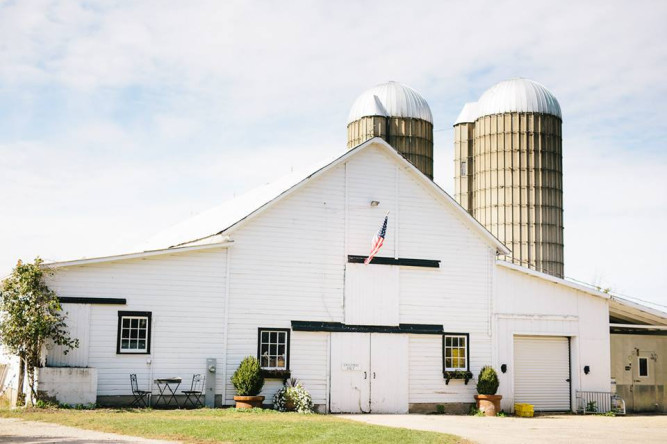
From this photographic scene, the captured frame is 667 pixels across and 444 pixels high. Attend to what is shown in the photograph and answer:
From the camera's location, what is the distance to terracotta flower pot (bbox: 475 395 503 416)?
2610cm

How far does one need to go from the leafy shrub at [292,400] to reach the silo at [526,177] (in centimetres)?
2176

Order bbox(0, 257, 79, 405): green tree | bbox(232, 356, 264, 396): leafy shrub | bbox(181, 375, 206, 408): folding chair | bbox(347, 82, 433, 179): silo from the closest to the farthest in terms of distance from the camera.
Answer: bbox(0, 257, 79, 405): green tree < bbox(232, 356, 264, 396): leafy shrub < bbox(181, 375, 206, 408): folding chair < bbox(347, 82, 433, 179): silo

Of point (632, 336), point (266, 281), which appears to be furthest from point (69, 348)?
point (632, 336)

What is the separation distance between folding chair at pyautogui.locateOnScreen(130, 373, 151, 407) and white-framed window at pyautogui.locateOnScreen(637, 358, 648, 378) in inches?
676

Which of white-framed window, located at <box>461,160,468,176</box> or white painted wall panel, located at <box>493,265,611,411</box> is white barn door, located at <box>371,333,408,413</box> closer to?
white painted wall panel, located at <box>493,265,611,411</box>

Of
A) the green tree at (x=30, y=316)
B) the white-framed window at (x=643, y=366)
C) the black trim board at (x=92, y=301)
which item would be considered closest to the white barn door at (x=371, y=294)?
the black trim board at (x=92, y=301)

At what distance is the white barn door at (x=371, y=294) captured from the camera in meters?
25.8

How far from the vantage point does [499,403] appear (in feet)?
86.6

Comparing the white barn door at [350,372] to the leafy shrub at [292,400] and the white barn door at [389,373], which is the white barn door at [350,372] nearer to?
the white barn door at [389,373]

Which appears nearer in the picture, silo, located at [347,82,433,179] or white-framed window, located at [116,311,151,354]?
white-framed window, located at [116,311,151,354]

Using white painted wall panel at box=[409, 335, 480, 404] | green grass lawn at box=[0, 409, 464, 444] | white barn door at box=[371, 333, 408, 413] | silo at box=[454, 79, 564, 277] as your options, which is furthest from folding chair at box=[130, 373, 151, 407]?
silo at box=[454, 79, 564, 277]

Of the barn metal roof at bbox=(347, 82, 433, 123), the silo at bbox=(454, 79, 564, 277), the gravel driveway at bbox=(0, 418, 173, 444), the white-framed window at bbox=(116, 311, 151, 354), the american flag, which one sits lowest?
the gravel driveway at bbox=(0, 418, 173, 444)

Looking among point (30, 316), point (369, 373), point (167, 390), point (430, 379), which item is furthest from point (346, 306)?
point (30, 316)

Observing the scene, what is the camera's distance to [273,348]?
2481 centimetres
